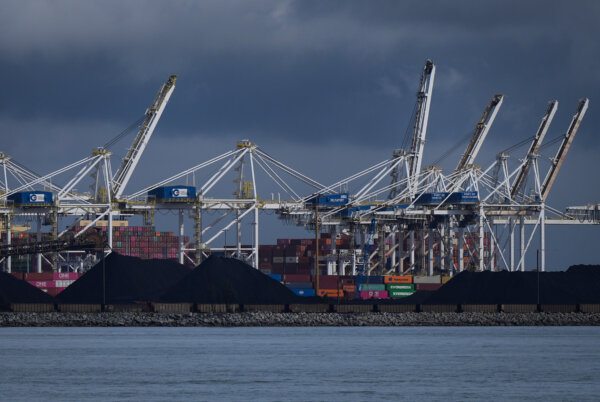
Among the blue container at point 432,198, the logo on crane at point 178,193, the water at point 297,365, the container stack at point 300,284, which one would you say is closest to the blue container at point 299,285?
the container stack at point 300,284

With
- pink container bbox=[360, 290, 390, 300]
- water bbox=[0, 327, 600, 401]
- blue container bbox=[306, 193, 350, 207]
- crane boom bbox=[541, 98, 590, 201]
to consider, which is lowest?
water bbox=[0, 327, 600, 401]

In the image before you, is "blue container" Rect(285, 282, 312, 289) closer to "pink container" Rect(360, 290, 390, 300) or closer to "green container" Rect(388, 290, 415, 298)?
"pink container" Rect(360, 290, 390, 300)

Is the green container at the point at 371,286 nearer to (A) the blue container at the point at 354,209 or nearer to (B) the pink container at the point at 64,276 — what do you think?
(A) the blue container at the point at 354,209

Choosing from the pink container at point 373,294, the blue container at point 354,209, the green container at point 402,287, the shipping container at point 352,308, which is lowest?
the shipping container at point 352,308

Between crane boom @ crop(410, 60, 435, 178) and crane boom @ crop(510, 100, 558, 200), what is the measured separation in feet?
37.4

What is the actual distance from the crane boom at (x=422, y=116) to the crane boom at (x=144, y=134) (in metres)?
27.5

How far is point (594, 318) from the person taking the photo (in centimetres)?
8844

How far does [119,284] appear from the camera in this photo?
90188 millimetres

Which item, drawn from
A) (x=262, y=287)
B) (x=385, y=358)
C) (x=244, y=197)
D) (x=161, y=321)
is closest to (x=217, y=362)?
(x=385, y=358)

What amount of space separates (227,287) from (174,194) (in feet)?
103

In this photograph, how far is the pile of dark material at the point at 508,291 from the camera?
91.2 m

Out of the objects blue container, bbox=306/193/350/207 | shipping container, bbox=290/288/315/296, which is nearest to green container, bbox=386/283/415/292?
shipping container, bbox=290/288/315/296

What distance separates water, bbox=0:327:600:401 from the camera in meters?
43.2

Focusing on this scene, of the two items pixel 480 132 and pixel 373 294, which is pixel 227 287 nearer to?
pixel 373 294
